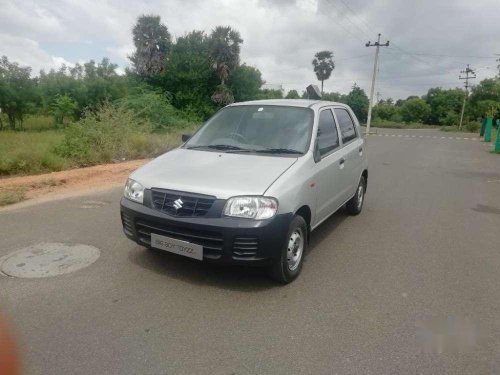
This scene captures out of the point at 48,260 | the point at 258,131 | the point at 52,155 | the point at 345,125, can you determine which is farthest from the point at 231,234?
the point at 52,155

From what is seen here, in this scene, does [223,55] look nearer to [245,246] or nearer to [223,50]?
[223,50]

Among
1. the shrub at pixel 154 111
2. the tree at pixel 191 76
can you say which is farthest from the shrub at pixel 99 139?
the tree at pixel 191 76

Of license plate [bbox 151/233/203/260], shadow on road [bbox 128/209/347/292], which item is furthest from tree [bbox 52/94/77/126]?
license plate [bbox 151/233/203/260]

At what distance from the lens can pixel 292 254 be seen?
3867mm

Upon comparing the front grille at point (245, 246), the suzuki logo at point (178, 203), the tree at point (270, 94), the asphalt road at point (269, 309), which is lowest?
the asphalt road at point (269, 309)

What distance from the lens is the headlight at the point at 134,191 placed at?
3797 mm

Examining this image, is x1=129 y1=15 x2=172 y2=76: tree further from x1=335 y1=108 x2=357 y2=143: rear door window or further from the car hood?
the car hood

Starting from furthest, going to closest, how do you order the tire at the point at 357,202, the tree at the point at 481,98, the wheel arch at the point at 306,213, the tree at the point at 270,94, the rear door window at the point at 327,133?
the tree at the point at 481,98
the tree at the point at 270,94
the tire at the point at 357,202
the rear door window at the point at 327,133
the wheel arch at the point at 306,213

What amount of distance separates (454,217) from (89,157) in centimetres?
972

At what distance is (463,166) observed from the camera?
13.1 m

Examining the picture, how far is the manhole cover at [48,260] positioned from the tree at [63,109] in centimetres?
2454

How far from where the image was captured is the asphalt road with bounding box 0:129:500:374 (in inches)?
107

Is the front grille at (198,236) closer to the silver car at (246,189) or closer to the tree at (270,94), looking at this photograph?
the silver car at (246,189)

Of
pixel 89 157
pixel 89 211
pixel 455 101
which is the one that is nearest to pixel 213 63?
pixel 89 157
